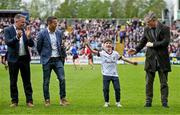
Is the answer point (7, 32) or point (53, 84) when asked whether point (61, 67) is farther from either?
point (53, 84)

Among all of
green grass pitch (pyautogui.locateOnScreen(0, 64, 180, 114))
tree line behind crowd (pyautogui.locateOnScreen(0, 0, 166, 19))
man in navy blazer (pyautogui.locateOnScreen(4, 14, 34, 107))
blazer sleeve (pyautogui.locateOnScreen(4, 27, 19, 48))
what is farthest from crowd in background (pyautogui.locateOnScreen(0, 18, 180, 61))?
blazer sleeve (pyautogui.locateOnScreen(4, 27, 19, 48))

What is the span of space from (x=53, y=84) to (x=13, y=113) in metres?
9.51

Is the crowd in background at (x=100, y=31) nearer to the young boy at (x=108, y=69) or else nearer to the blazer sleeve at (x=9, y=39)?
the young boy at (x=108, y=69)

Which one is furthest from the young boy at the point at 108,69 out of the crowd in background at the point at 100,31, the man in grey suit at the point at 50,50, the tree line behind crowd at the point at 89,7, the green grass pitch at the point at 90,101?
the tree line behind crowd at the point at 89,7

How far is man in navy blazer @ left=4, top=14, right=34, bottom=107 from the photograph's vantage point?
14734mm

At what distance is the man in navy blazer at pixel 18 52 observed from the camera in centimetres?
1473

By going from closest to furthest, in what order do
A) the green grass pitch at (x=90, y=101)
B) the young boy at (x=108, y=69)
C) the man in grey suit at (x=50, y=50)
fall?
the green grass pitch at (x=90, y=101), the man in grey suit at (x=50, y=50), the young boy at (x=108, y=69)

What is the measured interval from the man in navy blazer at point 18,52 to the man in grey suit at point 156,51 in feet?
9.76

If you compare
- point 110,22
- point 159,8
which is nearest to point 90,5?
point 159,8

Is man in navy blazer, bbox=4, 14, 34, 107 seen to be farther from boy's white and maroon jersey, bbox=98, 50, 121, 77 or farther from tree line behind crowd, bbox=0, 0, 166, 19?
tree line behind crowd, bbox=0, 0, 166, 19

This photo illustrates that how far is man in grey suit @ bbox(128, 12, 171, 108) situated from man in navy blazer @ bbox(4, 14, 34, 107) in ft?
9.76

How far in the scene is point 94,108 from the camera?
14.6m

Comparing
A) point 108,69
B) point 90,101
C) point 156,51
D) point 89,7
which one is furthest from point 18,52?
point 89,7

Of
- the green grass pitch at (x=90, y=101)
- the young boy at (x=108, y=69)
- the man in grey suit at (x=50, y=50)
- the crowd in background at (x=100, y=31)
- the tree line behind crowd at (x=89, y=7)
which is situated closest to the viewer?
the green grass pitch at (x=90, y=101)
